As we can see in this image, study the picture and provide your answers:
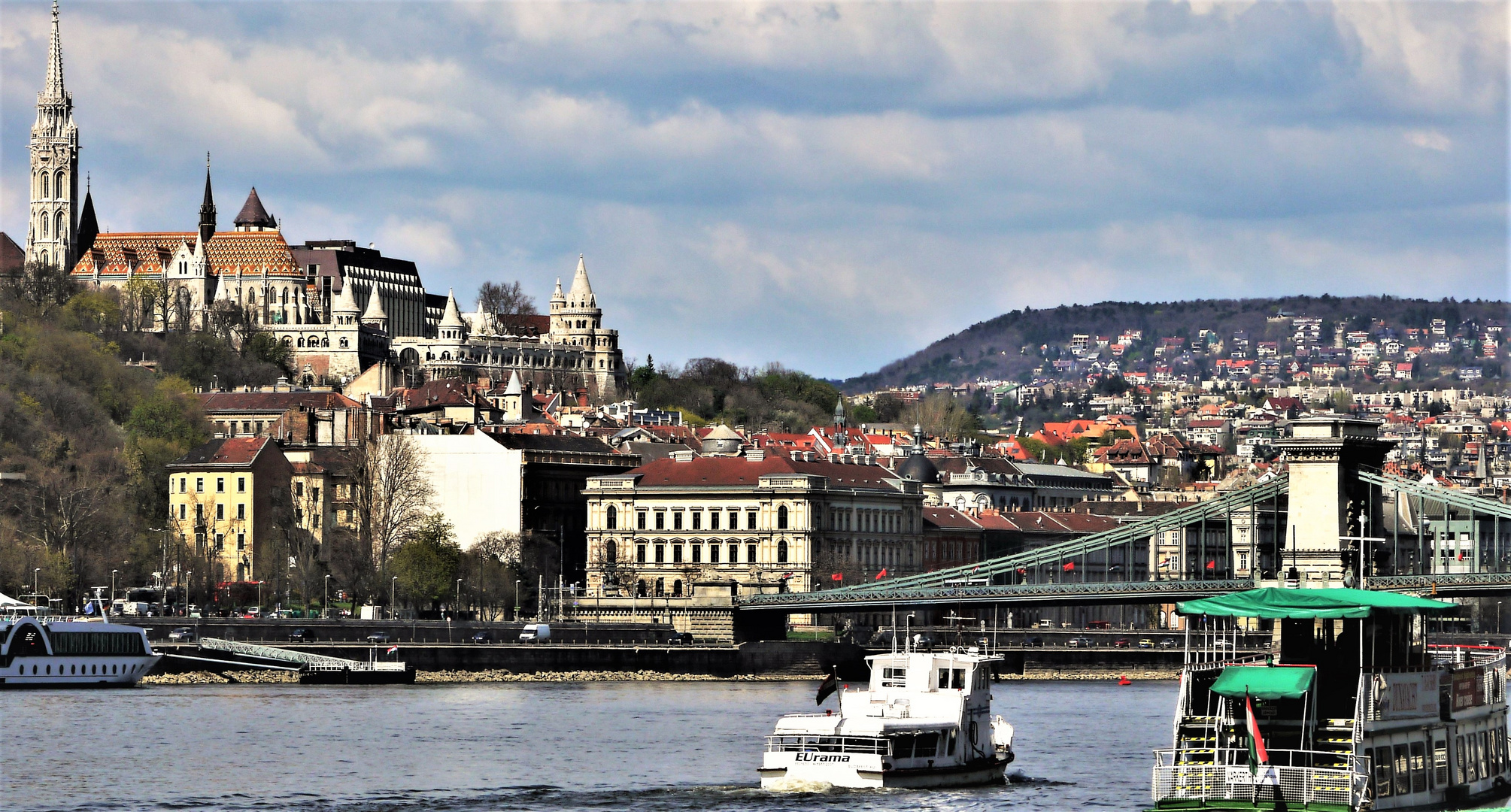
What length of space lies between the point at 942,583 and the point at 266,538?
2898 cm

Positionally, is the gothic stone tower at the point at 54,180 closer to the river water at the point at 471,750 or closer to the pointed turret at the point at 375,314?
the pointed turret at the point at 375,314

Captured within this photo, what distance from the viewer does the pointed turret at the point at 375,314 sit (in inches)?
7402

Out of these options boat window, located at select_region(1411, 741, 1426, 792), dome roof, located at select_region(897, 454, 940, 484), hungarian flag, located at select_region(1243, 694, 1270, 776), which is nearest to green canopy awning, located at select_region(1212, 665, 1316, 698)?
hungarian flag, located at select_region(1243, 694, 1270, 776)

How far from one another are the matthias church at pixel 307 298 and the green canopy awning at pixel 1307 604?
134275 millimetres

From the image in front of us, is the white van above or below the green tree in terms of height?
below

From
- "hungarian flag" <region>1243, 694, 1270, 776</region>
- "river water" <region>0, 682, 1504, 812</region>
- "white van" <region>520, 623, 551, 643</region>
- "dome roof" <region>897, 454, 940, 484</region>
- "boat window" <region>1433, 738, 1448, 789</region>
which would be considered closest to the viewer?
"hungarian flag" <region>1243, 694, 1270, 776</region>

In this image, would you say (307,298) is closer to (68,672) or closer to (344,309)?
(344,309)

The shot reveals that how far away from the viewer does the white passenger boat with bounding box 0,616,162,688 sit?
69.8 m

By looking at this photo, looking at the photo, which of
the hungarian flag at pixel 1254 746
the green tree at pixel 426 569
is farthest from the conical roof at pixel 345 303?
the hungarian flag at pixel 1254 746

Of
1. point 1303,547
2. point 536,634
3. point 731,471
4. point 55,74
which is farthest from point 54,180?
point 1303,547

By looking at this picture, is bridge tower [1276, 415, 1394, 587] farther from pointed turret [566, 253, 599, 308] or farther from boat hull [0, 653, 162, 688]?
pointed turret [566, 253, 599, 308]

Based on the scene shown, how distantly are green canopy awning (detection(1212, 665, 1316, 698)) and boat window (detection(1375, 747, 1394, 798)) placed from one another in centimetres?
136

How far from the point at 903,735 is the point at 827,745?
4.29 ft

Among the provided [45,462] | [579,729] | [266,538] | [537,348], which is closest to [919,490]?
[266,538]
